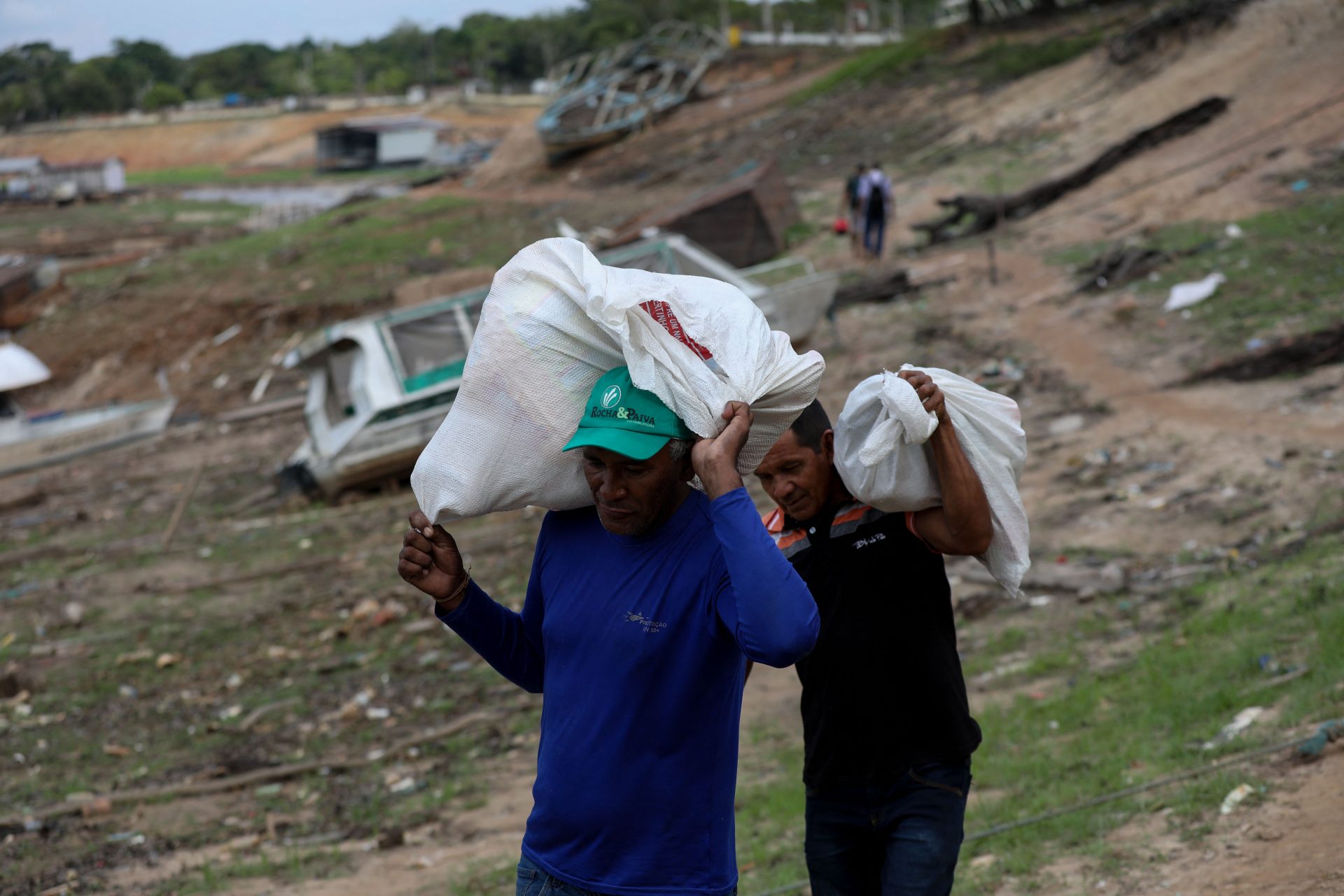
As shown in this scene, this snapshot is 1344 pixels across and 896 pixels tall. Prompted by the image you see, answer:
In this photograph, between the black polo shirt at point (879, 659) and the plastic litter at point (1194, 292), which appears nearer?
the black polo shirt at point (879, 659)

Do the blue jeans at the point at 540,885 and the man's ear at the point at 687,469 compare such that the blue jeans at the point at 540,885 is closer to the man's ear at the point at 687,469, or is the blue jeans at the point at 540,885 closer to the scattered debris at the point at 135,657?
the man's ear at the point at 687,469

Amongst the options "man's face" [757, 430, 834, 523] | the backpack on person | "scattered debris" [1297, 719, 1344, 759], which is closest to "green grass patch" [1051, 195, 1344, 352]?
the backpack on person

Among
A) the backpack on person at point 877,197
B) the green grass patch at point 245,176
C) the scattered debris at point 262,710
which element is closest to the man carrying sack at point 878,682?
the scattered debris at point 262,710

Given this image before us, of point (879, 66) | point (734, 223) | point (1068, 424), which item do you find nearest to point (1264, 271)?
point (1068, 424)

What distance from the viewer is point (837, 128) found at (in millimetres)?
29547

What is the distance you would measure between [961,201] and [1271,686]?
14116mm

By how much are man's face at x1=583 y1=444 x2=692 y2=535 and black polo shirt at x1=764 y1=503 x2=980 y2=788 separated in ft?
2.20

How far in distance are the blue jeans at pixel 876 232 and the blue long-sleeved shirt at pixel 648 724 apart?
16.5 meters

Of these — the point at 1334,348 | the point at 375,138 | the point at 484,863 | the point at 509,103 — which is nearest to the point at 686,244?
the point at 1334,348

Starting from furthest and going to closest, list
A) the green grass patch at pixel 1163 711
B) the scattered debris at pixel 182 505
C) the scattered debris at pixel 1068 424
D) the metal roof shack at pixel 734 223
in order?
the metal roof shack at pixel 734 223
the scattered debris at pixel 182 505
the scattered debris at pixel 1068 424
the green grass patch at pixel 1163 711

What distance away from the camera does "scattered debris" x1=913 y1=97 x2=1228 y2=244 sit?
714 inches

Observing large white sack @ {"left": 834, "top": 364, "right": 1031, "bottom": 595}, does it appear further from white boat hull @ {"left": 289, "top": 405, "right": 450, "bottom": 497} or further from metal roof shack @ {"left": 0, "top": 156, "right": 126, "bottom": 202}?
metal roof shack @ {"left": 0, "top": 156, "right": 126, "bottom": 202}

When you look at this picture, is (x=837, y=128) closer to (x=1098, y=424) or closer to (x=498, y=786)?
(x=1098, y=424)

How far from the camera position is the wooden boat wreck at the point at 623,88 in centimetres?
3538
